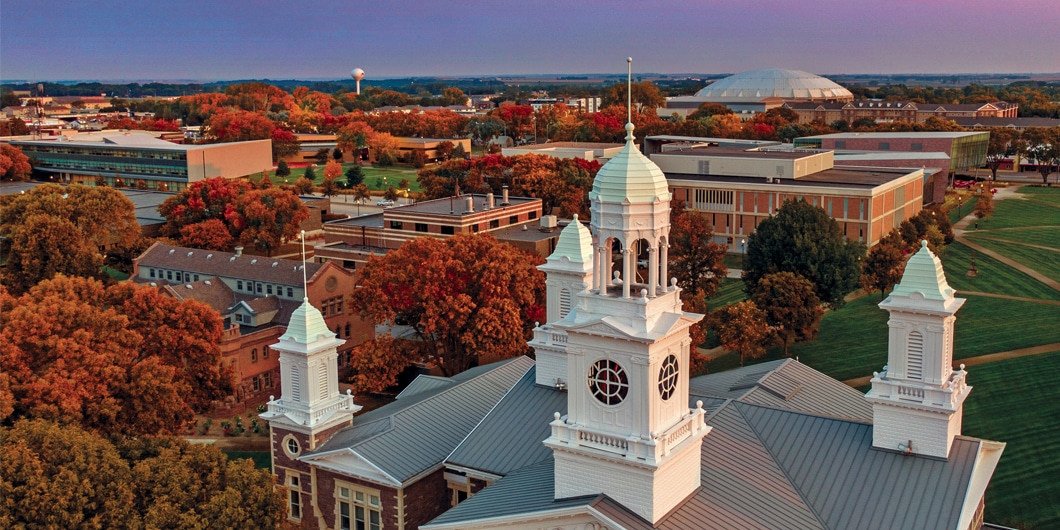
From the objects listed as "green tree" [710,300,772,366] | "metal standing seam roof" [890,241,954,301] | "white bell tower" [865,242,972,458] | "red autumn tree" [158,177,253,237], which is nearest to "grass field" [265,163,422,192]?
"red autumn tree" [158,177,253,237]

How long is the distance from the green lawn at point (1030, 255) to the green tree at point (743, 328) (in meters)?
33.8

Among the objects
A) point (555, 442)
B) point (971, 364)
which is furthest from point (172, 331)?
point (971, 364)

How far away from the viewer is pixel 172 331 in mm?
49875

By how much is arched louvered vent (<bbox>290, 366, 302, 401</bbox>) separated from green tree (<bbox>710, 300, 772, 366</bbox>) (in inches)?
1050

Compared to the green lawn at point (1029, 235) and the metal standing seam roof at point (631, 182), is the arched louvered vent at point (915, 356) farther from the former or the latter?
the green lawn at point (1029, 235)

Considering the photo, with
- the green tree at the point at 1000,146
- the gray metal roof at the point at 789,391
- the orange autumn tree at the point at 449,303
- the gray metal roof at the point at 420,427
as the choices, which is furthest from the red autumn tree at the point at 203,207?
the green tree at the point at 1000,146

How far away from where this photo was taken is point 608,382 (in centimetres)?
2791

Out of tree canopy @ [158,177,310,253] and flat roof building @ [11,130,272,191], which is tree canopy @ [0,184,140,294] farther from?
flat roof building @ [11,130,272,191]

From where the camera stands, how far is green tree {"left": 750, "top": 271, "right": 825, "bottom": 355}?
195 ft

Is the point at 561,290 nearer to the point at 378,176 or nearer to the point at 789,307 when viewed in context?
the point at 789,307

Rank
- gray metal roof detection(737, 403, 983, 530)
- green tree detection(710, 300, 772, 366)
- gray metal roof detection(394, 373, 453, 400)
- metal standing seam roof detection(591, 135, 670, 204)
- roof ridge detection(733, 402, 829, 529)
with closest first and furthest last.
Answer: metal standing seam roof detection(591, 135, 670, 204)
gray metal roof detection(737, 403, 983, 530)
roof ridge detection(733, 402, 829, 529)
gray metal roof detection(394, 373, 453, 400)
green tree detection(710, 300, 772, 366)

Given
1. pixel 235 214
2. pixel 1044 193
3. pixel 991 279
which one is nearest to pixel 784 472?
pixel 991 279

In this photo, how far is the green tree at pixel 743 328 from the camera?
183ft

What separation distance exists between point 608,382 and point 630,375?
784 millimetres
